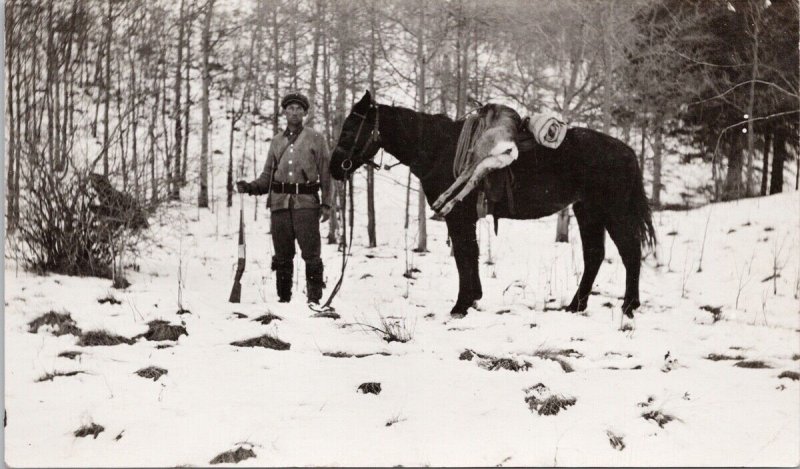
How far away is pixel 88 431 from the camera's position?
188 centimetres

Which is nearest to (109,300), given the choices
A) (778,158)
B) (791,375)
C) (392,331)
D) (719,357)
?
(392,331)

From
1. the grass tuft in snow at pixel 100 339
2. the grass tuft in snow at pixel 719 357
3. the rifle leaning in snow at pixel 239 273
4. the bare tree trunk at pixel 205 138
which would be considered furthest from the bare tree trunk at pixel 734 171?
the bare tree trunk at pixel 205 138

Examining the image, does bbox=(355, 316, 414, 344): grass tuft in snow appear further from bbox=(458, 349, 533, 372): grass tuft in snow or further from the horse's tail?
the horse's tail

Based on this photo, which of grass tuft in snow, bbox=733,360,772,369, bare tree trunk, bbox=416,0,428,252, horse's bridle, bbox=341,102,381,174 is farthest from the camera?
bare tree trunk, bbox=416,0,428,252

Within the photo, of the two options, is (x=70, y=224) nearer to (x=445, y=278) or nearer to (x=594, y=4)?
(x=445, y=278)

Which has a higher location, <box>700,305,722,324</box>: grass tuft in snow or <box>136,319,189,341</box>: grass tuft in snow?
<box>700,305,722,324</box>: grass tuft in snow

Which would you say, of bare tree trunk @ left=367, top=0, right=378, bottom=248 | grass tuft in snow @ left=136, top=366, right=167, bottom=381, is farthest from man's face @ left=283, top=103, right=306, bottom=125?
grass tuft in snow @ left=136, top=366, right=167, bottom=381

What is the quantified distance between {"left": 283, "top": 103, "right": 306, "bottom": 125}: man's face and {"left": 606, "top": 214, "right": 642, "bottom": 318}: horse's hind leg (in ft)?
8.33

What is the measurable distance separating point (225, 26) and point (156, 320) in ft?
9.85

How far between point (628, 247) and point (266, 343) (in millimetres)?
2647

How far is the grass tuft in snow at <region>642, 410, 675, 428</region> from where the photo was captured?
1977 mm

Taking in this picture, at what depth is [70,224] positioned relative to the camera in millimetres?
4168

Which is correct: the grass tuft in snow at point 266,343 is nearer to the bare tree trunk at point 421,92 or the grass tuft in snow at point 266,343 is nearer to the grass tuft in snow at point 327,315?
the grass tuft in snow at point 327,315

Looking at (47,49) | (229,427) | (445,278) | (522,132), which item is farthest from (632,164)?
(47,49)
